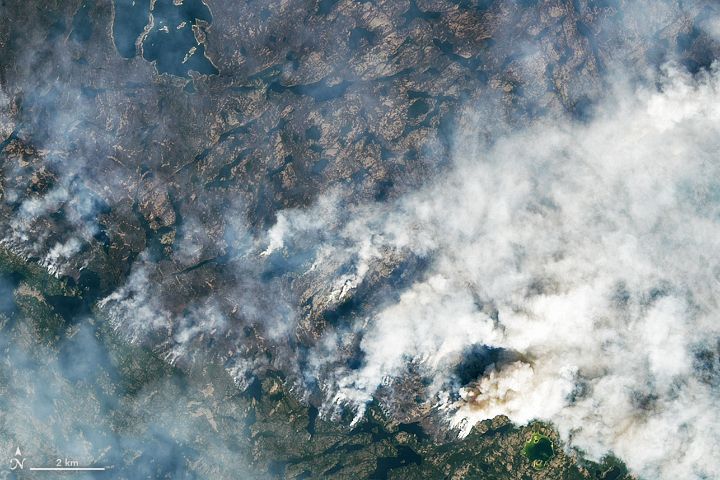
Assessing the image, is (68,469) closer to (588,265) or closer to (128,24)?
(128,24)

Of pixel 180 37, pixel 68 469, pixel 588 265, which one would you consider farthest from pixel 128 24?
pixel 588 265

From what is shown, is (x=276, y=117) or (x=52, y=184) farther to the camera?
(x=52, y=184)

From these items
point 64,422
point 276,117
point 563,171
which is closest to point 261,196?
point 276,117

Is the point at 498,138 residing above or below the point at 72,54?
above

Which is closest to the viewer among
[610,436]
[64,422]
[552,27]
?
[552,27]

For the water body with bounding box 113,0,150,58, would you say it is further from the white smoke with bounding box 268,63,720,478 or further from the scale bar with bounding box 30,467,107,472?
the scale bar with bounding box 30,467,107,472

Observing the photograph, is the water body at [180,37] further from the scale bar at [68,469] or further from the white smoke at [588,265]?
the scale bar at [68,469]

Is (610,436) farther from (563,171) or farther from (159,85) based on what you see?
(159,85)
